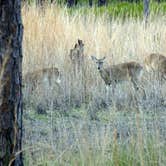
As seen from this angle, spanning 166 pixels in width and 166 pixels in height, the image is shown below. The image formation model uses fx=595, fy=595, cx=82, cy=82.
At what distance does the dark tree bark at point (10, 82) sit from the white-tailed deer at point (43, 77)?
4062mm

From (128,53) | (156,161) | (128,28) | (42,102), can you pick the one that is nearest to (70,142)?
(156,161)

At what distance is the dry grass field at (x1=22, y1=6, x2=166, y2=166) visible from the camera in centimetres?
425

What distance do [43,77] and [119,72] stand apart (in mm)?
1365

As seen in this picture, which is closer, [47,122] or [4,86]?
[4,86]

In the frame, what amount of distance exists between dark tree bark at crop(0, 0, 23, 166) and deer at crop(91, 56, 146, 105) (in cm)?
491

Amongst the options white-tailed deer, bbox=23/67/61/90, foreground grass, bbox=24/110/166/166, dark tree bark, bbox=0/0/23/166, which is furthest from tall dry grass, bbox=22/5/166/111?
dark tree bark, bbox=0/0/23/166

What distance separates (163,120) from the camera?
5699 mm

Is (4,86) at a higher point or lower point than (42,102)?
higher

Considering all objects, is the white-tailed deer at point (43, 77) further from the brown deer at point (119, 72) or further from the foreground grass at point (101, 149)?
the foreground grass at point (101, 149)

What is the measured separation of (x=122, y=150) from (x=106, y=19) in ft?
29.4

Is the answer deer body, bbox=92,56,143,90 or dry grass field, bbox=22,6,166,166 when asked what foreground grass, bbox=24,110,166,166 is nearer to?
dry grass field, bbox=22,6,166,166

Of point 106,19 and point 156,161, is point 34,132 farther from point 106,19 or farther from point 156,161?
point 106,19

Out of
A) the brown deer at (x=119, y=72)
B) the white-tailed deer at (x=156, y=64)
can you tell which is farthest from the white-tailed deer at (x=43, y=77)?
the white-tailed deer at (x=156, y=64)

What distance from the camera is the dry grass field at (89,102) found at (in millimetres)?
4250
